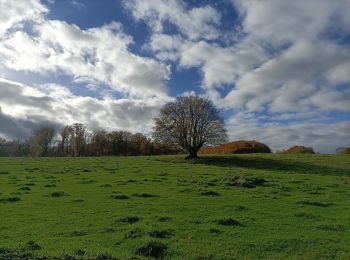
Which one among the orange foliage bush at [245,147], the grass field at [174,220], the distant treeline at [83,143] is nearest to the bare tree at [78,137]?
the distant treeline at [83,143]

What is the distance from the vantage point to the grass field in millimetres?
13156

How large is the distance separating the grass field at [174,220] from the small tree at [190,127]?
3312 centimetres

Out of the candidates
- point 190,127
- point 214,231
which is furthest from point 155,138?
point 214,231

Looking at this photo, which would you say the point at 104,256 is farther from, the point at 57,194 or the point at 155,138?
the point at 155,138

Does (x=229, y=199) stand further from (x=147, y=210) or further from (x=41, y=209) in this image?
(x=41, y=209)

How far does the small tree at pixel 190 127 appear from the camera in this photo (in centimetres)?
6550

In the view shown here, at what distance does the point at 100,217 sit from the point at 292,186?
18.5 m

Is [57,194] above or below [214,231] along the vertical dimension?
above

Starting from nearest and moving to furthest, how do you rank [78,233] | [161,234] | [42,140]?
[161,234] → [78,233] → [42,140]

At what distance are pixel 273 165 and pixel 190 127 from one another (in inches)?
628

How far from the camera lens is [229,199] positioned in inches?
956

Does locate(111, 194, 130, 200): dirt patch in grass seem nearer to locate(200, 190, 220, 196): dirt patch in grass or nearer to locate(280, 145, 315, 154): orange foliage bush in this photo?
locate(200, 190, 220, 196): dirt patch in grass

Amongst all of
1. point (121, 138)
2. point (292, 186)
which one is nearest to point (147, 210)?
point (292, 186)

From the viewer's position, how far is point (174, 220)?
1752cm
